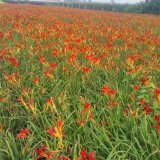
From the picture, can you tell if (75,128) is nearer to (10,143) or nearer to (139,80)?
(10,143)

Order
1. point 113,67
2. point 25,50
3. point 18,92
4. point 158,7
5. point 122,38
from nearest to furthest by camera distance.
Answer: point 18,92, point 113,67, point 25,50, point 122,38, point 158,7

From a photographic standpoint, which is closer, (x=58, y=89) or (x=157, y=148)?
(x=157, y=148)

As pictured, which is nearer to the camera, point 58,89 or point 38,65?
point 58,89

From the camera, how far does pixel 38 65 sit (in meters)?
4.84

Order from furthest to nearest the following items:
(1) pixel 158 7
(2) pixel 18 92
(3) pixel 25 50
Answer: (1) pixel 158 7
(3) pixel 25 50
(2) pixel 18 92

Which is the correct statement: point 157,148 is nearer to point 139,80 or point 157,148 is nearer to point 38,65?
point 139,80

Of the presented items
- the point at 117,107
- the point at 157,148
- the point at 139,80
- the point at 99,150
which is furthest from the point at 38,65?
the point at 157,148

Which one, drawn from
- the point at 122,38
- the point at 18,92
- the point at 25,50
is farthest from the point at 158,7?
the point at 18,92

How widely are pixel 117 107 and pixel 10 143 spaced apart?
1.08 meters

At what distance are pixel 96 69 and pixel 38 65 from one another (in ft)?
3.21

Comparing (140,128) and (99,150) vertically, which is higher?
(140,128)

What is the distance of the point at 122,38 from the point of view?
7.69m

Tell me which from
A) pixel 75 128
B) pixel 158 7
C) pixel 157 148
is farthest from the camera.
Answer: pixel 158 7

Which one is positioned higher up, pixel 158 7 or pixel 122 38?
pixel 122 38
